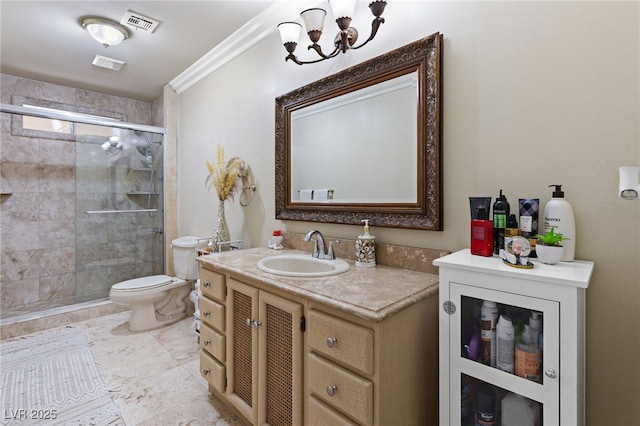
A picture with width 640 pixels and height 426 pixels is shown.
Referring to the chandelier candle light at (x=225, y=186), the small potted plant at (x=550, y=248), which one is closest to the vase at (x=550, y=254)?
the small potted plant at (x=550, y=248)

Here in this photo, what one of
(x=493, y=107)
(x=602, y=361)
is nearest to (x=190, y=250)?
(x=493, y=107)

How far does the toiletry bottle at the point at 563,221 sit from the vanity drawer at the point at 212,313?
1.49 meters

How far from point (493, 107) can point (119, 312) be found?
373 centimetres

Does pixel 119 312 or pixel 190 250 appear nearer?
pixel 190 250

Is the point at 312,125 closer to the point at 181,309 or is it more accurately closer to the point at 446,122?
the point at 446,122

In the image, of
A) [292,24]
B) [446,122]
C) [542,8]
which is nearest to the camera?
[542,8]

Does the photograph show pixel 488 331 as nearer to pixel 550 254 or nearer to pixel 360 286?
pixel 550 254

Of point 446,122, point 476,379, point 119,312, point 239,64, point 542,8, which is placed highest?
point 239,64

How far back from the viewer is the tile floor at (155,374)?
1654mm

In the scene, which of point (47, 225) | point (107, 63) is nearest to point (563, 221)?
point (107, 63)

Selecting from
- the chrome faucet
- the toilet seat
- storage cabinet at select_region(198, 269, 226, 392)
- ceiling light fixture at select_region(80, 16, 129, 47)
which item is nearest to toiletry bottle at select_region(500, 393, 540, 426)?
the chrome faucet

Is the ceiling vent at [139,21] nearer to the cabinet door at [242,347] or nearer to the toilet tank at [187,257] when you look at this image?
the toilet tank at [187,257]

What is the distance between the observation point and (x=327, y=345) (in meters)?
1.05

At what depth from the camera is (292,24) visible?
64.6 inches
